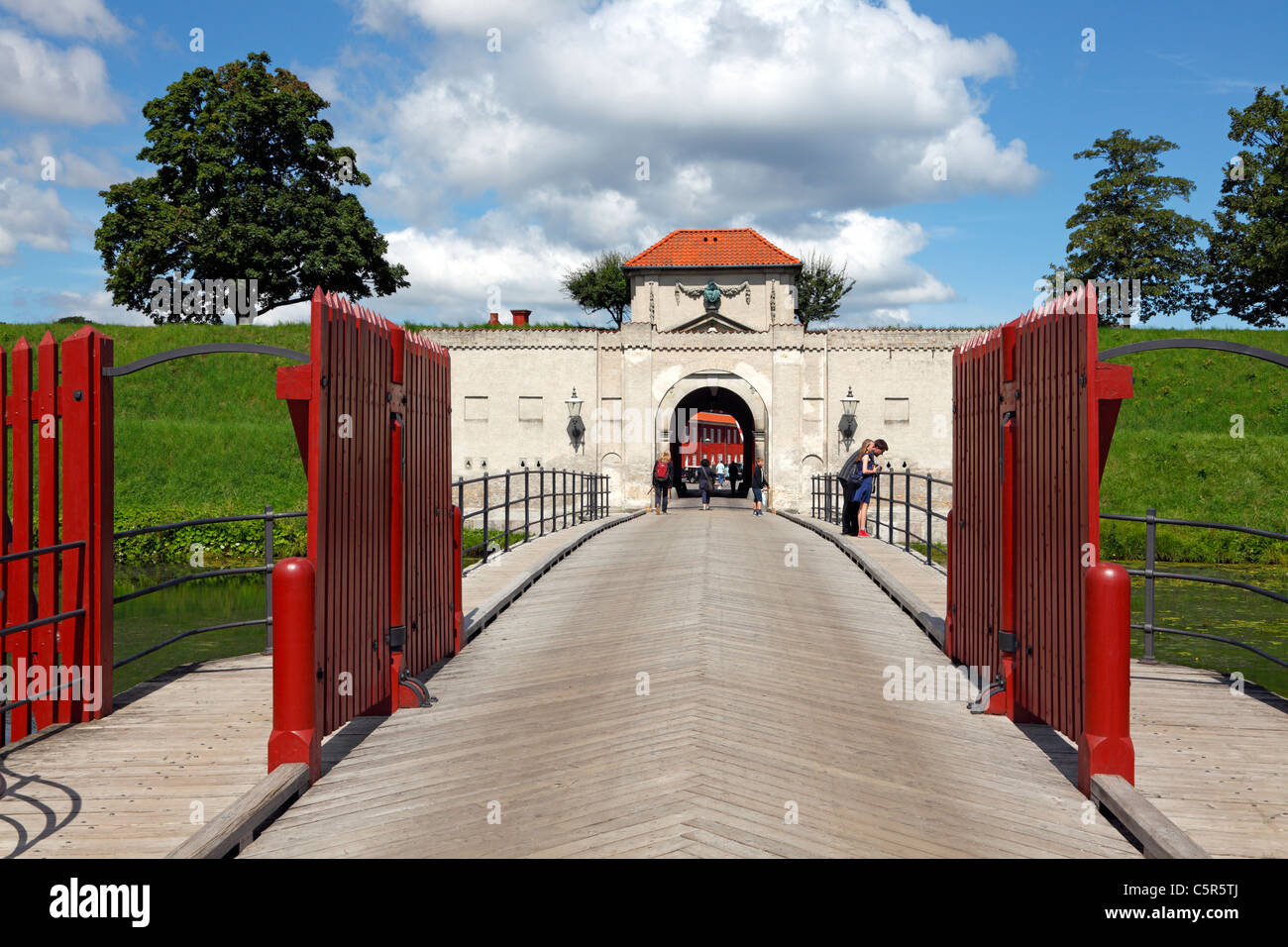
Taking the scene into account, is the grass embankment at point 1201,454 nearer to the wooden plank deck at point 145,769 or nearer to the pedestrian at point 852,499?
the pedestrian at point 852,499

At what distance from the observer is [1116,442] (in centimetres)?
3416

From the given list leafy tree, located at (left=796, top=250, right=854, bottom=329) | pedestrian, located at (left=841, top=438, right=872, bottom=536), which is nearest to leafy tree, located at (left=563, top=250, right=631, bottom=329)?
leafy tree, located at (left=796, top=250, right=854, bottom=329)

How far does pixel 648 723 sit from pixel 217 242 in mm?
43021

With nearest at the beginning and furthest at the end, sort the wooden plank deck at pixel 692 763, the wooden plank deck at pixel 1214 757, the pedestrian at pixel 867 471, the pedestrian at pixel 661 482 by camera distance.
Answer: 1. the wooden plank deck at pixel 692 763
2. the wooden plank deck at pixel 1214 757
3. the pedestrian at pixel 867 471
4. the pedestrian at pixel 661 482

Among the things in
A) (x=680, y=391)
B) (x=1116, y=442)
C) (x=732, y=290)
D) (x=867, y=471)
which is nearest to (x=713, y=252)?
(x=732, y=290)

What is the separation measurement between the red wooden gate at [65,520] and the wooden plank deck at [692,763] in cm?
197

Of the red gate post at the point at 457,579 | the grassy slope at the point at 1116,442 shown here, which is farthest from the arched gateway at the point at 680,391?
the red gate post at the point at 457,579

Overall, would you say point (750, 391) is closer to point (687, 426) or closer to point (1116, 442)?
point (687, 426)

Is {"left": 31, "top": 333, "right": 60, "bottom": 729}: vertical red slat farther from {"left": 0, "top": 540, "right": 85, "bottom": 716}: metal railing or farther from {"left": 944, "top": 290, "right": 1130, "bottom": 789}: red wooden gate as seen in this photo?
{"left": 944, "top": 290, "right": 1130, "bottom": 789}: red wooden gate

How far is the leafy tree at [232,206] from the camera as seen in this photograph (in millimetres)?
43000

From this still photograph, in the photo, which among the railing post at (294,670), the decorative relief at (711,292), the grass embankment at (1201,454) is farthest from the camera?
the decorative relief at (711,292)

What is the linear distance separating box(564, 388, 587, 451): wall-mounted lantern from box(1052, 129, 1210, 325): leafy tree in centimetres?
2910

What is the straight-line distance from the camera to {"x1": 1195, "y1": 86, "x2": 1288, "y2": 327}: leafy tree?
144 feet
